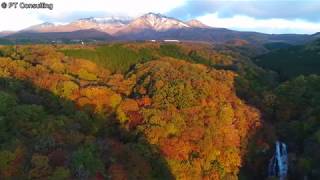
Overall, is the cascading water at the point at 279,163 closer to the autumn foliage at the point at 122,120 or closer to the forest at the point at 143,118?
the forest at the point at 143,118

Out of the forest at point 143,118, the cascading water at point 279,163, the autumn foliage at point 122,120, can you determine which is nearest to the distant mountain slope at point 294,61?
the forest at point 143,118

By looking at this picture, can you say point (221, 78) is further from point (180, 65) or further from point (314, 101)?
point (314, 101)

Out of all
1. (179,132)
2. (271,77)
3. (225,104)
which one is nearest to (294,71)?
(271,77)

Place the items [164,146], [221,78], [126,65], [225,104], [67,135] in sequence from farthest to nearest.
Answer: [126,65]
[221,78]
[225,104]
[164,146]
[67,135]

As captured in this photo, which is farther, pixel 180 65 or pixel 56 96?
pixel 180 65

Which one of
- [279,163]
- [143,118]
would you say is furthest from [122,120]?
[279,163]

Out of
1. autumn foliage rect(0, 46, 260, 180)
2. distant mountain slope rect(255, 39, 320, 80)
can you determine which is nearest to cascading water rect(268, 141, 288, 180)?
autumn foliage rect(0, 46, 260, 180)

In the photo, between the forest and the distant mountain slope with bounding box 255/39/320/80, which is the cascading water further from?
the distant mountain slope with bounding box 255/39/320/80

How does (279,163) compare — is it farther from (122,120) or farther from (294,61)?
(294,61)
